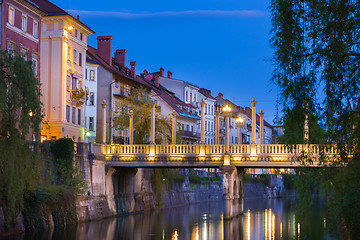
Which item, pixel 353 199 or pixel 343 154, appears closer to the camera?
pixel 343 154

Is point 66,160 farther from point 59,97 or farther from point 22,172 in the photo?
point 59,97

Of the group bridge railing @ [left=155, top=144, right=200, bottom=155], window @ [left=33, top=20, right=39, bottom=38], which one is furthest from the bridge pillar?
window @ [left=33, top=20, right=39, bottom=38]

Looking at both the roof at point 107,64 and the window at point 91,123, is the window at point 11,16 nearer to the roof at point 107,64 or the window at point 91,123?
the roof at point 107,64

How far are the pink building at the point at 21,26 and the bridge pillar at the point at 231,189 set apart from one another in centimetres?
1876

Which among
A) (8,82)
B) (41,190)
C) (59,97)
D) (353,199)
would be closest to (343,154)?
(353,199)

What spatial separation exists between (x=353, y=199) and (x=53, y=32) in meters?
50.6

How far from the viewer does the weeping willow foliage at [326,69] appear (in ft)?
64.2

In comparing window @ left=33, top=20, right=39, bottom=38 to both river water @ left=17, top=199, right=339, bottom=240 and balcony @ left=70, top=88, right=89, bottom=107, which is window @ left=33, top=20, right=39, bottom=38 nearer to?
balcony @ left=70, top=88, right=89, bottom=107

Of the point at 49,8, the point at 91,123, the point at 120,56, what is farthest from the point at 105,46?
the point at 49,8

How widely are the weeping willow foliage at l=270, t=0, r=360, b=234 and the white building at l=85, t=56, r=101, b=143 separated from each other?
192 feet

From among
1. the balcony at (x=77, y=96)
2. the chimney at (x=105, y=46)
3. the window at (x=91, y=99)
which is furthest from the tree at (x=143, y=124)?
the chimney at (x=105, y=46)

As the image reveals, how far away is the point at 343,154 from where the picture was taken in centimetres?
2005

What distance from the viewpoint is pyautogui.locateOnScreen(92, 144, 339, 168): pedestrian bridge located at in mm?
49875

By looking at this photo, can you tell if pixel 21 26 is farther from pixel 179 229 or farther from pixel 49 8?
pixel 179 229
